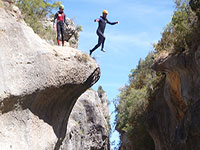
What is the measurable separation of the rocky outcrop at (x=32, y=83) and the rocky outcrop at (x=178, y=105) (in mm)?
5402

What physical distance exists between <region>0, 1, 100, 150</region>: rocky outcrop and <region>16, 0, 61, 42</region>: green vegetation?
9.55 ft

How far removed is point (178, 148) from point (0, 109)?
911 centimetres

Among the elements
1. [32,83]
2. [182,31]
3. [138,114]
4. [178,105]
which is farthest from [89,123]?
[32,83]

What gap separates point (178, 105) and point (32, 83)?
10611mm

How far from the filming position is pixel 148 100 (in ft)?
79.4

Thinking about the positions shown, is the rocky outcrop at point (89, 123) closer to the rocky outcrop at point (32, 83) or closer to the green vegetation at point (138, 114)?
the green vegetation at point (138, 114)

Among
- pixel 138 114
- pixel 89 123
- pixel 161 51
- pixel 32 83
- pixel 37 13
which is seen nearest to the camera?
pixel 32 83

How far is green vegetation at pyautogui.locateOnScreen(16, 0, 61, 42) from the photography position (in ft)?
49.6

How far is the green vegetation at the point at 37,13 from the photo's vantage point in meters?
15.1

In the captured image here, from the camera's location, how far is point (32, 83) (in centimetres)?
1077

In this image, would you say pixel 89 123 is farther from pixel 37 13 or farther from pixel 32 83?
pixel 32 83

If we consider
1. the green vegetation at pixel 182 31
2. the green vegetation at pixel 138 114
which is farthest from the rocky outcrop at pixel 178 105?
the green vegetation at pixel 138 114

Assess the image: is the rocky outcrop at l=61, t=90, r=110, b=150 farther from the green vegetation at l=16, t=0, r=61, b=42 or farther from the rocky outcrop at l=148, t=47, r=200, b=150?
the green vegetation at l=16, t=0, r=61, b=42

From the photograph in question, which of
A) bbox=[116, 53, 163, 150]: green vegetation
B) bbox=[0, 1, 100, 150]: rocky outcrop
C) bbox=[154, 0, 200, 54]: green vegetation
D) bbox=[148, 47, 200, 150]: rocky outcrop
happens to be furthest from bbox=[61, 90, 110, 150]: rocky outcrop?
bbox=[0, 1, 100, 150]: rocky outcrop
